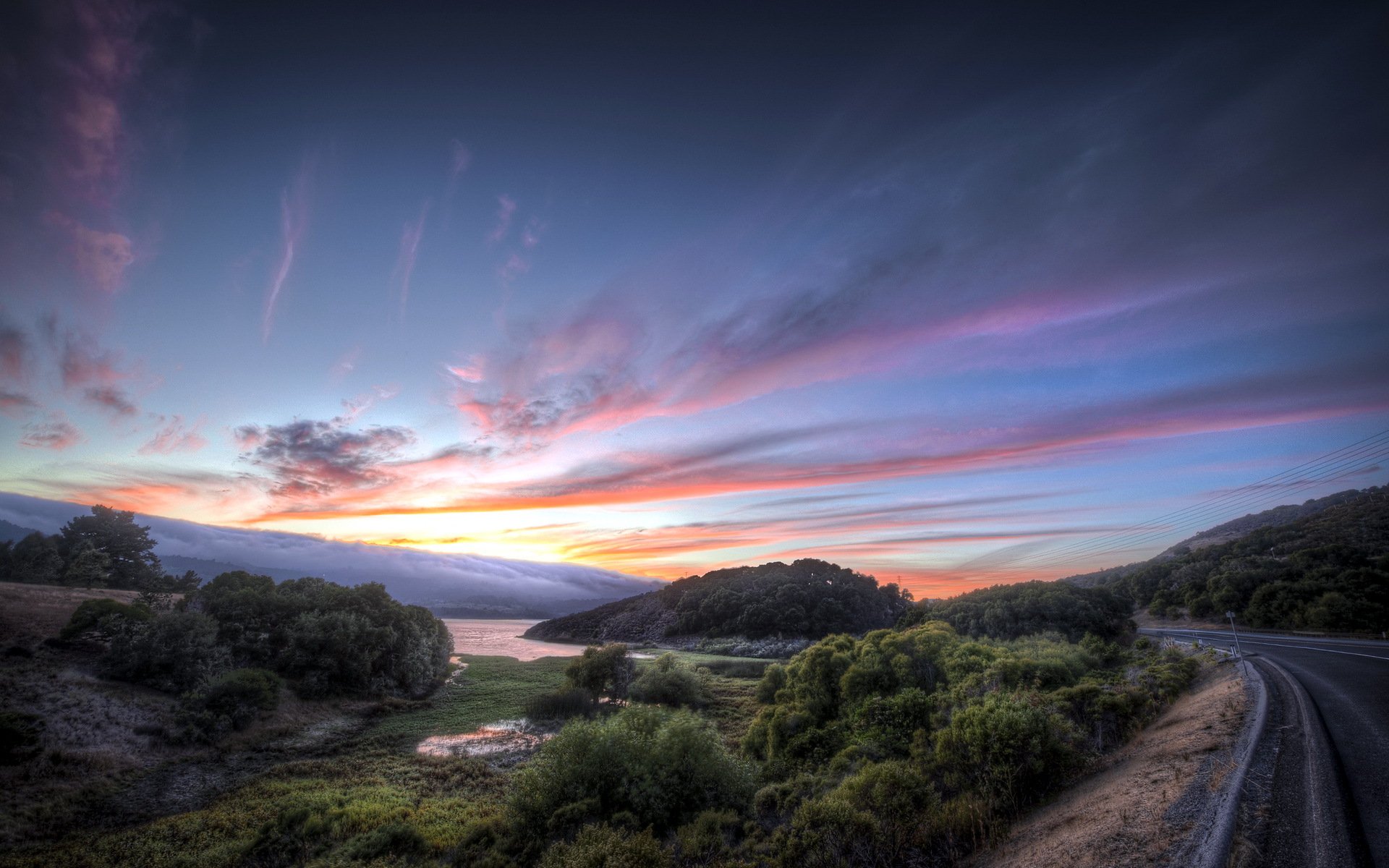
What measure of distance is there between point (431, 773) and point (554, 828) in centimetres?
1395

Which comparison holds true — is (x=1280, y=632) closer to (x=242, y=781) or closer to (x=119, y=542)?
(x=242, y=781)

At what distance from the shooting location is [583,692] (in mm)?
42750

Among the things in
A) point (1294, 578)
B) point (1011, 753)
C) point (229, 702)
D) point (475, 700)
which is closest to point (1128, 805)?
point (1011, 753)

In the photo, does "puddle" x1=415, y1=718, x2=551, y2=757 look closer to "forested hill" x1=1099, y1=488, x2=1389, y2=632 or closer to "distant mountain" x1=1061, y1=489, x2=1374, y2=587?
"forested hill" x1=1099, y1=488, x2=1389, y2=632

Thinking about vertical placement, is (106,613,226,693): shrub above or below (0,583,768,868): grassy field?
above

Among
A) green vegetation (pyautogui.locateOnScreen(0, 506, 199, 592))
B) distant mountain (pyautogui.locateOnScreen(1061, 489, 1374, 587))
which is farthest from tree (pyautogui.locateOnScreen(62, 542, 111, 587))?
distant mountain (pyautogui.locateOnScreen(1061, 489, 1374, 587))

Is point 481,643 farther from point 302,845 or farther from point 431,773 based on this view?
point 302,845

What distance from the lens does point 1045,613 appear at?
6047cm

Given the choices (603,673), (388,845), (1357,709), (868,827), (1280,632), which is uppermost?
(1357,709)

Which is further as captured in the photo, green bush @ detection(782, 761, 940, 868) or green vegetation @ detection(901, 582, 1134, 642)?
green vegetation @ detection(901, 582, 1134, 642)

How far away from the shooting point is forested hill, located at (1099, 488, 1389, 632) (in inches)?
1823

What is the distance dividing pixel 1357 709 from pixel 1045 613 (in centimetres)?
5228

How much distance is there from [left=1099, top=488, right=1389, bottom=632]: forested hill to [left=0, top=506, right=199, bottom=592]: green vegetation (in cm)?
11790

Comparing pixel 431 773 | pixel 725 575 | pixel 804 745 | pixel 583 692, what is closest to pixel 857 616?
pixel 725 575
